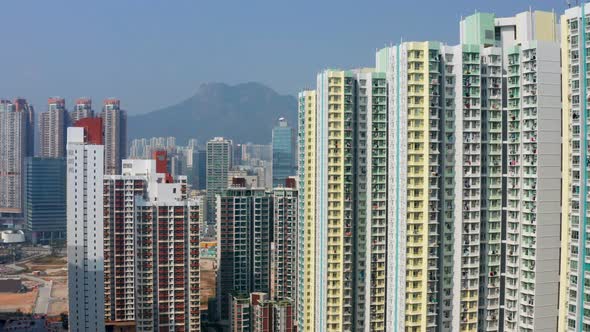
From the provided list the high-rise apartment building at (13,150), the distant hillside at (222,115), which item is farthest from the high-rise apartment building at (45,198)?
the distant hillside at (222,115)

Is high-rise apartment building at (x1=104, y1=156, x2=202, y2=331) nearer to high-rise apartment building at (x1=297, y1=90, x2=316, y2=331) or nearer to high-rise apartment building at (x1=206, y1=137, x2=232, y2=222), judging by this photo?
high-rise apartment building at (x1=297, y1=90, x2=316, y2=331)

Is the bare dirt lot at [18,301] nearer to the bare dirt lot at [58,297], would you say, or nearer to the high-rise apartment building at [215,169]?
the bare dirt lot at [58,297]

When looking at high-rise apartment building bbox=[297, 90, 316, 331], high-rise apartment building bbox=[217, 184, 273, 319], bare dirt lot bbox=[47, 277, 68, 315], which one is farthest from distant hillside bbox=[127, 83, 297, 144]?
high-rise apartment building bbox=[297, 90, 316, 331]

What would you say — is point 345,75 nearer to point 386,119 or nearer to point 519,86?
point 386,119

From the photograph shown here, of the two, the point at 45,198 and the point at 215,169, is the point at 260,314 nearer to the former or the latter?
the point at 45,198

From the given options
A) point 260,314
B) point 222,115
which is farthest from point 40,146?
point 222,115

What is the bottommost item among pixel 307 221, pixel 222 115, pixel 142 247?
pixel 142 247
